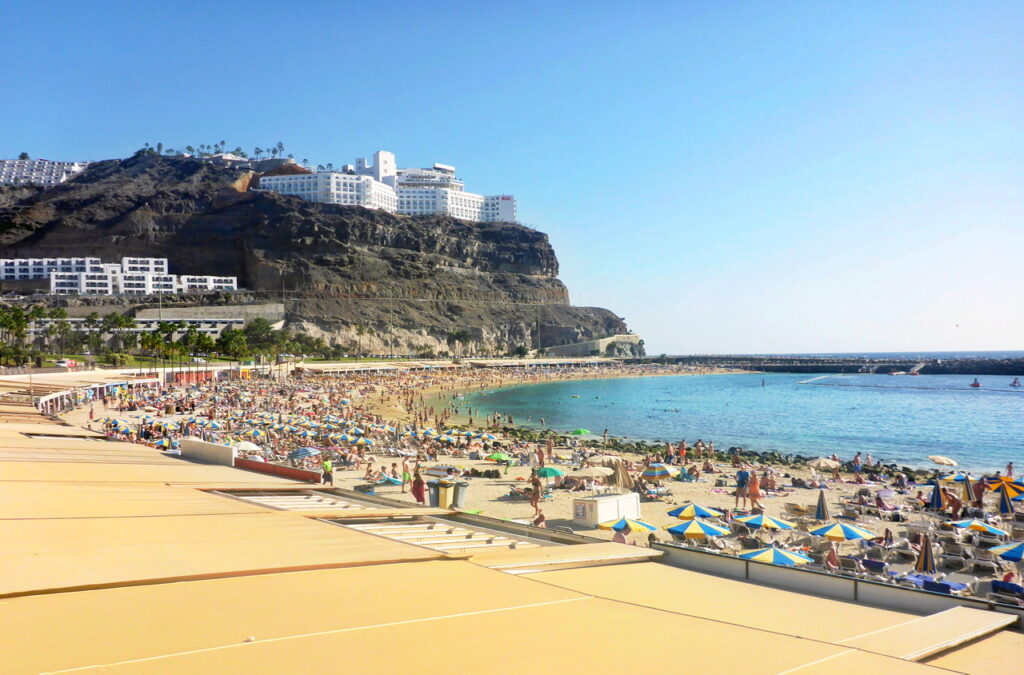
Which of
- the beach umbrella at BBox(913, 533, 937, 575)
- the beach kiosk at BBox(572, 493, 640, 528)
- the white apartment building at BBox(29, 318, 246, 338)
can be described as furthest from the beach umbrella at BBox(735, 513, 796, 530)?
the white apartment building at BBox(29, 318, 246, 338)

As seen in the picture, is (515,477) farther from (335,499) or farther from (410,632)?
(410,632)

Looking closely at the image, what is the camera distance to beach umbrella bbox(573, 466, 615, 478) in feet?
71.1

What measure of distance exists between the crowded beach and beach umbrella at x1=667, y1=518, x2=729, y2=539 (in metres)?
0.03

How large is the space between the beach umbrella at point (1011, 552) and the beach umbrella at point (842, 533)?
2.01m

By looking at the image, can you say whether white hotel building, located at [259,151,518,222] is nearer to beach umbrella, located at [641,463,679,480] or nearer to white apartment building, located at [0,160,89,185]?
white apartment building, located at [0,160,89,185]

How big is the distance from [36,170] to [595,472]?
225 meters

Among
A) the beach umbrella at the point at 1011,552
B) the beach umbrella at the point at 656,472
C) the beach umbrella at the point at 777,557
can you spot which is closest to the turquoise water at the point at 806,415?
the beach umbrella at the point at 656,472

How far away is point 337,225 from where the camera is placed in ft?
385

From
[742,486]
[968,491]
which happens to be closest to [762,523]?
[742,486]

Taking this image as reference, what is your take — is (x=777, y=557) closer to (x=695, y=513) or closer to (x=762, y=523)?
(x=762, y=523)

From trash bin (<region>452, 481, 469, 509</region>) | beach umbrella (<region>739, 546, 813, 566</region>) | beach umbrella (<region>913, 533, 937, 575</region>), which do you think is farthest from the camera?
trash bin (<region>452, 481, 469, 509</region>)

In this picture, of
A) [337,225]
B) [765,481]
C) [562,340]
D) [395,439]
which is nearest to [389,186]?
[337,225]

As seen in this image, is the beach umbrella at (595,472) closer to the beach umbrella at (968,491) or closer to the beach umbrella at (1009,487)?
the beach umbrella at (968,491)

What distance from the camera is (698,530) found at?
13344 mm
